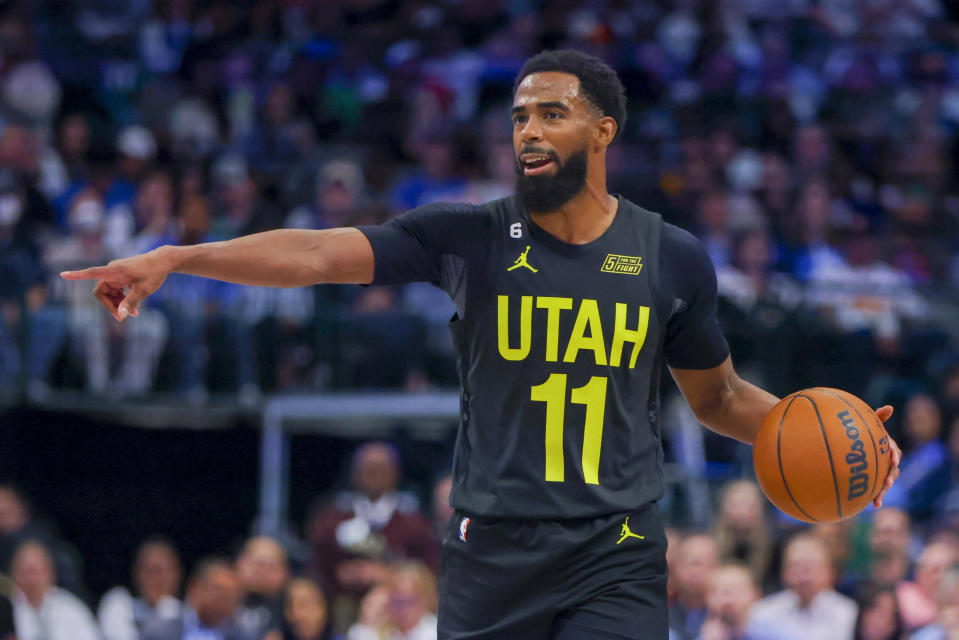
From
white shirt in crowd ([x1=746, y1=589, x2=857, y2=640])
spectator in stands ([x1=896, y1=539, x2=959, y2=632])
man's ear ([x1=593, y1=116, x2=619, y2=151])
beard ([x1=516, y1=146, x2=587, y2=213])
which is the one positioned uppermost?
man's ear ([x1=593, y1=116, x2=619, y2=151])

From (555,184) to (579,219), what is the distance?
0.14 metres

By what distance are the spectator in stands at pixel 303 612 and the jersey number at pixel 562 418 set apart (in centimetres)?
490

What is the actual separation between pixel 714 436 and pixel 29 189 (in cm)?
584

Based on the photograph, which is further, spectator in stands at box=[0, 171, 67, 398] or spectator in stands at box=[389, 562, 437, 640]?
spectator in stands at box=[0, 171, 67, 398]

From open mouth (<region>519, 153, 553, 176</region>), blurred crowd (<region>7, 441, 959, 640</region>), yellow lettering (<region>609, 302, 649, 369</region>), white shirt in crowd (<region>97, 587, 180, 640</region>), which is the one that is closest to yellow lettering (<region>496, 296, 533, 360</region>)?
yellow lettering (<region>609, 302, 649, 369</region>)

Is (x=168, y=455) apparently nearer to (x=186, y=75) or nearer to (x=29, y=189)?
(x=29, y=189)

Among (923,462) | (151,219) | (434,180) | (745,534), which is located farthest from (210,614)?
(923,462)

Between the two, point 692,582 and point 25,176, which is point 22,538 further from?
point 692,582

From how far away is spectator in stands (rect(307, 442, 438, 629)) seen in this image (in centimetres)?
859

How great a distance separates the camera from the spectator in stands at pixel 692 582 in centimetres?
759

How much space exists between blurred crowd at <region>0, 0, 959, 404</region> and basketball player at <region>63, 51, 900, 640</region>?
5529 mm

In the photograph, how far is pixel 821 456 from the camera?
3879 mm

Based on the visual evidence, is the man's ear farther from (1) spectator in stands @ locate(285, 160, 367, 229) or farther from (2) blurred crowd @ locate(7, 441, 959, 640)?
(1) spectator in stands @ locate(285, 160, 367, 229)

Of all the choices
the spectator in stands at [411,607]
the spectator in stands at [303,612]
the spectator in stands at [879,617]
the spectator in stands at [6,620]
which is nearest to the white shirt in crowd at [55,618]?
the spectator in stands at [6,620]
